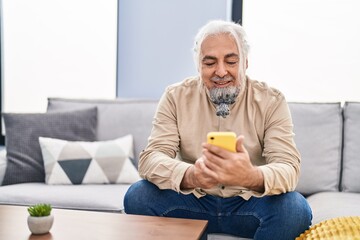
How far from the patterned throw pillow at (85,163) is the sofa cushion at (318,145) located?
0.83 m

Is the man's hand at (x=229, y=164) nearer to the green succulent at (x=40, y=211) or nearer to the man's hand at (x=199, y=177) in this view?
the man's hand at (x=199, y=177)

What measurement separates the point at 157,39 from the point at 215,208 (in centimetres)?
150

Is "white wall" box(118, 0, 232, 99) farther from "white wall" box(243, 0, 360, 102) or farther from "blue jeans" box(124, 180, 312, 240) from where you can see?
"blue jeans" box(124, 180, 312, 240)

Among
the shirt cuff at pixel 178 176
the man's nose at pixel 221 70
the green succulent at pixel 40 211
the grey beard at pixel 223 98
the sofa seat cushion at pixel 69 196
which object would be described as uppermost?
the man's nose at pixel 221 70

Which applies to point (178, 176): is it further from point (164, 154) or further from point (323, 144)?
point (323, 144)

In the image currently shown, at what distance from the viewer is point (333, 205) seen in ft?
5.49

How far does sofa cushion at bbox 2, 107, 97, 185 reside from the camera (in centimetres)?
209

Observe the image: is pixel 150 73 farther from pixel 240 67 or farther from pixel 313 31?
pixel 240 67

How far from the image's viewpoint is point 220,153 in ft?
3.90

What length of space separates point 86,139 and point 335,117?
1.27 metres

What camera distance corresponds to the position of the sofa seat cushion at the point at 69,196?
174 centimetres

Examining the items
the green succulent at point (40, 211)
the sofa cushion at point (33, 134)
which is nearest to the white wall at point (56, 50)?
the sofa cushion at point (33, 134)

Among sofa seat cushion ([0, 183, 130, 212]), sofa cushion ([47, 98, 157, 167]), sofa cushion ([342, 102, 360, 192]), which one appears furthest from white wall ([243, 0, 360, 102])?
sofa seat cushion ([0, 183, 130, 212])

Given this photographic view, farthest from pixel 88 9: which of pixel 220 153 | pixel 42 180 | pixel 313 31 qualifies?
pixel 220 153
